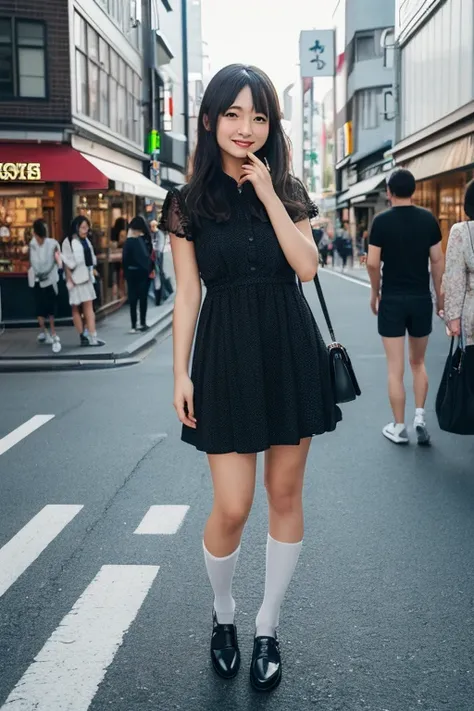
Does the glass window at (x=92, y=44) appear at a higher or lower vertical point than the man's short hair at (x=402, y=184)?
higher

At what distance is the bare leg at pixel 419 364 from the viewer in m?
7.12

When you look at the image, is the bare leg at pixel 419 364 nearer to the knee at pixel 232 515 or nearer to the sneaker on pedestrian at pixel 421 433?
the sneaker on pedestrian at pixel 421 433

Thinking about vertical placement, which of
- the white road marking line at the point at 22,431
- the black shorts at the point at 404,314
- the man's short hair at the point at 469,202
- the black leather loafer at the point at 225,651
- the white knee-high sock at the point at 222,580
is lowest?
the white road marking line at the point at 22,431

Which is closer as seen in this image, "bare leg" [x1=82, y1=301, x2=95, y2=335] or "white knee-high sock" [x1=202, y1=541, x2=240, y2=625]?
"white knee-high sock" [x1=202, y1=541, x2=240, y2=625]

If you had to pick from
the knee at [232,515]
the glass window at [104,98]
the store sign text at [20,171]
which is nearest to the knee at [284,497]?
the knee at [232,515]

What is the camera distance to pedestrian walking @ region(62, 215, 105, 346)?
13.7 metres

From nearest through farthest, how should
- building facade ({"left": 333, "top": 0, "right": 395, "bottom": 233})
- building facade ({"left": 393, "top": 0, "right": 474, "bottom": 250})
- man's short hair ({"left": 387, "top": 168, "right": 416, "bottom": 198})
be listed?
man's short hair ({"left": 387, "top": 168, "right": 416, "bottom": 198}) → building facade ({"left": 393, "top": 0, "right": 474, "bottom": 250}) → building facade ({"left": 333, "top": 0, "right": 395, "bottom": 233})

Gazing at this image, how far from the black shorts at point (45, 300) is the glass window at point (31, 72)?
586cm

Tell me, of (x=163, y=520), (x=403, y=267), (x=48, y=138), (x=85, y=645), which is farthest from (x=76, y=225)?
(x=85, y=645)

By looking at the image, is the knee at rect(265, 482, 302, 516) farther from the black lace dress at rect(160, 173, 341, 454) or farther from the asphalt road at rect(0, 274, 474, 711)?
the asphalt road at rect(0, 274, 474, 711)

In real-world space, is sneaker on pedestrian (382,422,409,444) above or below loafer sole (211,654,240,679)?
above

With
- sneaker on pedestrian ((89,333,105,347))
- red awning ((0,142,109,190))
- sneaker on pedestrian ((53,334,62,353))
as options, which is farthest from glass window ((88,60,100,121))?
sneaker on pedestrian ((53,334,62,353))

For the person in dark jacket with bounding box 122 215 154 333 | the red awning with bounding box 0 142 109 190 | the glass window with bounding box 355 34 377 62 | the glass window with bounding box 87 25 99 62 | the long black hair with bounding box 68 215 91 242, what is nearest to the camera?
the long black hair with bounding box 68 215 91 242

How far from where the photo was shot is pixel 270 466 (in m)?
3.31
